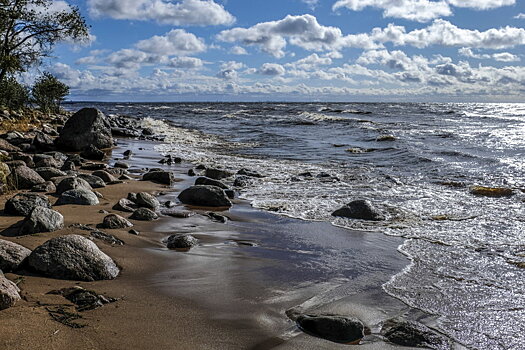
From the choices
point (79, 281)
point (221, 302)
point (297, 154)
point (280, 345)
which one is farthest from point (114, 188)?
point (297, 154)

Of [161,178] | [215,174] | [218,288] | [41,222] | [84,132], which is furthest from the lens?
[84,132]

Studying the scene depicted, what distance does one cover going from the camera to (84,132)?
1731 centimetres

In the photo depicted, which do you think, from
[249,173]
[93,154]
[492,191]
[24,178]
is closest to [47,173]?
[24,178]

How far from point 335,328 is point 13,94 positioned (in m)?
33.5

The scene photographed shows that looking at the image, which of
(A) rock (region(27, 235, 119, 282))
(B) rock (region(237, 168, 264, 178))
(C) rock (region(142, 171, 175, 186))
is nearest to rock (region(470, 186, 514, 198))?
(B) rock (region(237, 168, 264, 178))

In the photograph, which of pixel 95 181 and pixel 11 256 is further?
pixel 95 181

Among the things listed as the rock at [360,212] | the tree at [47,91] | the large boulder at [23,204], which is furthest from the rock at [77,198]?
the tree at [47,91]

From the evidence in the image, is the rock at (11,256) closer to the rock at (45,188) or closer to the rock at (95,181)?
the rock at (45,188)

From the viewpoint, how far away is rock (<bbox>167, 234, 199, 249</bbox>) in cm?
553

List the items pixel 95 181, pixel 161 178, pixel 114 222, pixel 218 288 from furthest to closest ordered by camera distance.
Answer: pixel 161 178 < pixel 95 181 < pixel 114 222 < pixel 218 288

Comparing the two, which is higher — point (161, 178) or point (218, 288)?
point (161, 178)

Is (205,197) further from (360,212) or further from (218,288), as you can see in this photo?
(218,288)

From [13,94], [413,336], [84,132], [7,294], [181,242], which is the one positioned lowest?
[413,336]

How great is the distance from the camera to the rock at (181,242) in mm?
5531
